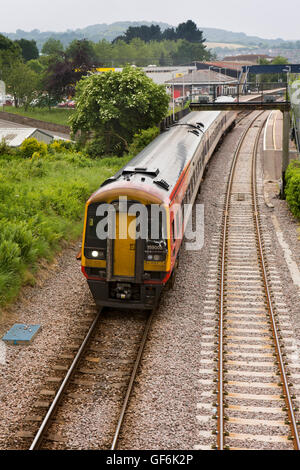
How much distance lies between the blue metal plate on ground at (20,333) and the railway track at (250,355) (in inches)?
166

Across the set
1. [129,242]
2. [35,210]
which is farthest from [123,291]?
[35,210]

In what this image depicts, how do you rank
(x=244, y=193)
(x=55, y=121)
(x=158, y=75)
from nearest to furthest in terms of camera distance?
(x=244, y=193)
(x=55, y=121)
(x=158, y=75)

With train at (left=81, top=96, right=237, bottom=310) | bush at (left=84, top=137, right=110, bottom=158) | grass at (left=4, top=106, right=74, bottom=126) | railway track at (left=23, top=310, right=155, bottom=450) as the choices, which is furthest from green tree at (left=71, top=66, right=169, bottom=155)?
grass at (left=4, top=106, right=74, bottom=126)

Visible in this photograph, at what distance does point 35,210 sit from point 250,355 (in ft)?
31.6

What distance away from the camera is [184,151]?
1794 cm

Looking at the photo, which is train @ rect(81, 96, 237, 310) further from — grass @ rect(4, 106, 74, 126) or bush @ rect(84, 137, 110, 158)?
grass @ rect(4, 106, 74, 126)

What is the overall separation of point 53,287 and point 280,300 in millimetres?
6302

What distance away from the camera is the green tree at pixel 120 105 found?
2873cm

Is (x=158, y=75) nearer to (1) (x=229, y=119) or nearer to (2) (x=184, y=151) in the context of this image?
(1) (x=229, y=119)

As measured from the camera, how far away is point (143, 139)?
28203 millimetres

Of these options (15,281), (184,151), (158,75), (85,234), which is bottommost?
(15,281)

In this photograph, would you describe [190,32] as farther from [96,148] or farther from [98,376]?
[98,376]
